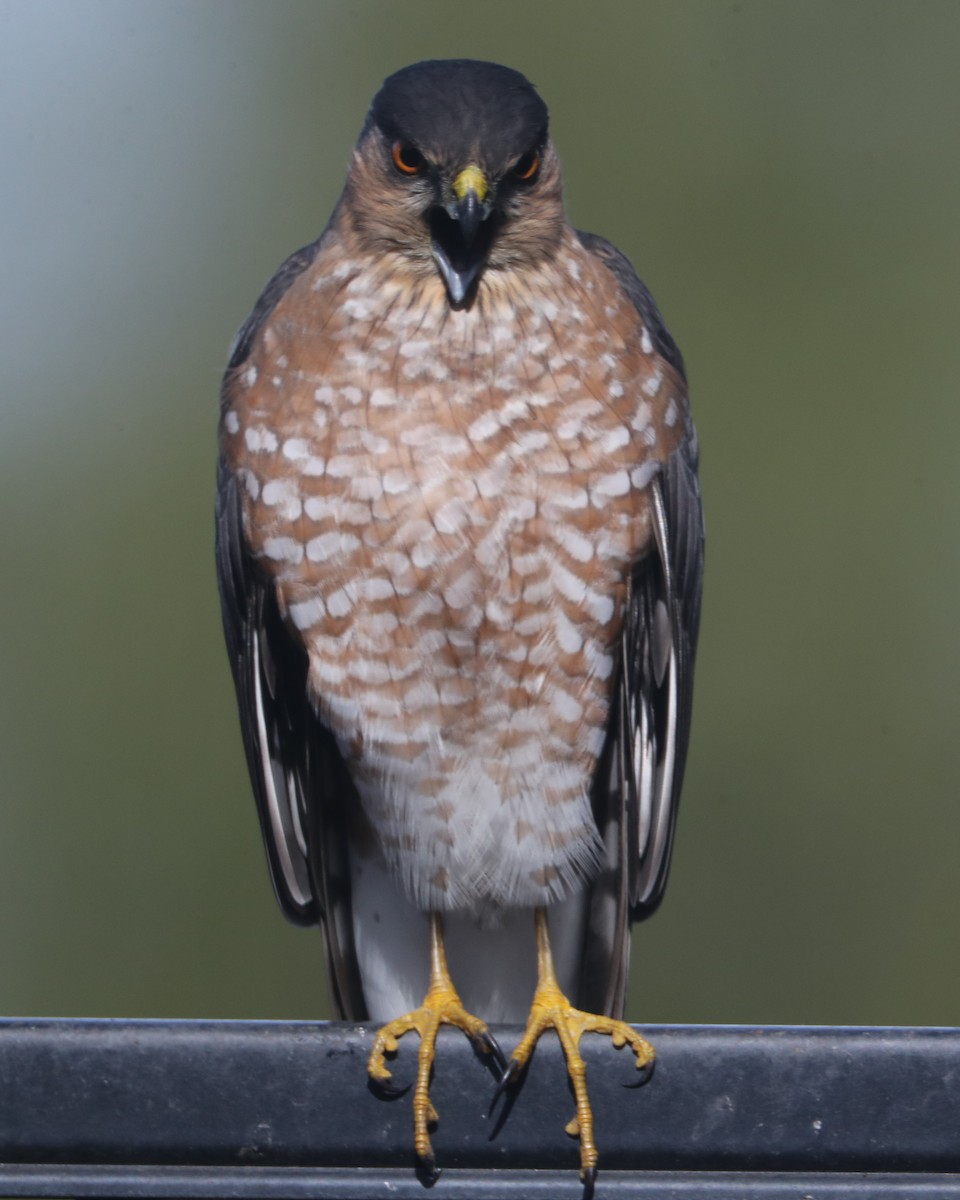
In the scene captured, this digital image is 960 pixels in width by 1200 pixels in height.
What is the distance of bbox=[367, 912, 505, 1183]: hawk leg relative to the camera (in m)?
2.60

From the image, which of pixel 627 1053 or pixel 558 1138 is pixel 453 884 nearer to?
pixel 627 1053

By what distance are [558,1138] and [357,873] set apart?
1.43 meters

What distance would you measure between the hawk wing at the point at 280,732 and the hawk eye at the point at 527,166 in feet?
1.73

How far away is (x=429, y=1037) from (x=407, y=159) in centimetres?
172

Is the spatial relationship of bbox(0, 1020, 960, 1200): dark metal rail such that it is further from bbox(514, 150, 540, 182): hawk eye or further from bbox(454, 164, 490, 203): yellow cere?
bbox(514, 150, 540, 182): hawk eye

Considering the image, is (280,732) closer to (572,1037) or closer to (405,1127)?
(572,1037)

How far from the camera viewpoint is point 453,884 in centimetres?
378

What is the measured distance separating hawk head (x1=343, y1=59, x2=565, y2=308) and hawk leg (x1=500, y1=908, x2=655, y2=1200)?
138 cm

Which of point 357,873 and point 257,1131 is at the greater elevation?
point 257,1131

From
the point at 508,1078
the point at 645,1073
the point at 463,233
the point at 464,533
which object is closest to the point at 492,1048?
the point at 508,1078

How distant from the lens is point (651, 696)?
3816 mm

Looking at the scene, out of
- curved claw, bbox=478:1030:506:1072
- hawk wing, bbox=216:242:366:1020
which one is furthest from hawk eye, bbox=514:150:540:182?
curved claw, bbox=478:1030:506:1072

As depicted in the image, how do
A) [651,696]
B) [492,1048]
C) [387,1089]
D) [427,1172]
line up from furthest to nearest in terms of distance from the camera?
1. [651,696]
2. [492,1048]
3. [387,1089]
4. [427,1172]

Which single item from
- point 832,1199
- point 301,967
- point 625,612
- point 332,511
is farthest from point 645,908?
point 301,967
